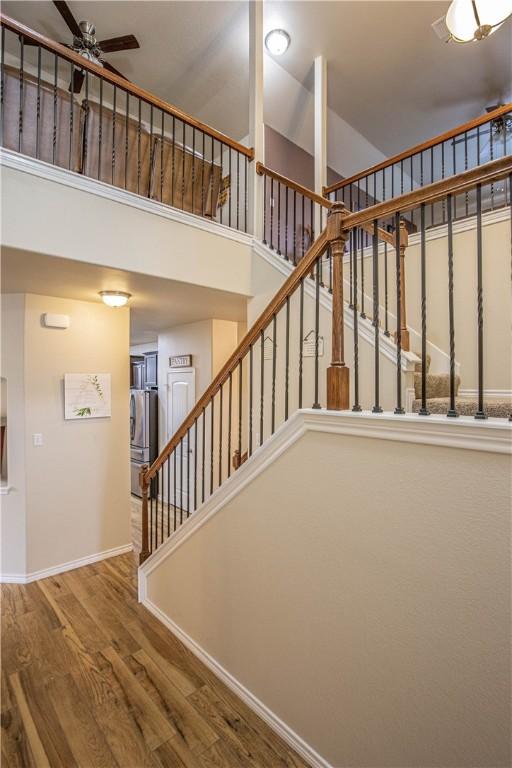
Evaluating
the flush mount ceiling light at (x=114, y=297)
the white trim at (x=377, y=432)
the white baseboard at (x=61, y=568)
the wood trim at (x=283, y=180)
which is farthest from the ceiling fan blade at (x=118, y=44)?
the white baseboard at (x=61, y=568)

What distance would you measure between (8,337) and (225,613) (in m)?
2.81

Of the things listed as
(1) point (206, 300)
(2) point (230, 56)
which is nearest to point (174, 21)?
(2) point (230, 56)

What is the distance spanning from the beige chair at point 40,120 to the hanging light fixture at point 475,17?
8.10 feet

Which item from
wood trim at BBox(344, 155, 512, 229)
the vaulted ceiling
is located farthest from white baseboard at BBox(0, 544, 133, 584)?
the vaulted ceiling

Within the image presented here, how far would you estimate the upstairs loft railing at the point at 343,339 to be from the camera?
4.01 ft

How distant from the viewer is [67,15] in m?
3.29

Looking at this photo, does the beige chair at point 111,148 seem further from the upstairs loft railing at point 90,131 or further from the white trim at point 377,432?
the white trim at point 377,432

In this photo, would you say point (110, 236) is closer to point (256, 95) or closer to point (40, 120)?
point (40, 120)

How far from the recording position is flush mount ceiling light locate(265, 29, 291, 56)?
3998 mm

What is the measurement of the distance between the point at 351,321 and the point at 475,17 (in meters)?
1.88

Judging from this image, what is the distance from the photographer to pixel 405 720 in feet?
4.33

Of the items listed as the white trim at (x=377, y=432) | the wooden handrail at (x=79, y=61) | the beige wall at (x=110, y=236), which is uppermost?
the wooden handrail at (x=79, y=61)

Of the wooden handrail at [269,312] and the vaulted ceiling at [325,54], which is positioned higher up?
the vaulted ceiling at [325,54]

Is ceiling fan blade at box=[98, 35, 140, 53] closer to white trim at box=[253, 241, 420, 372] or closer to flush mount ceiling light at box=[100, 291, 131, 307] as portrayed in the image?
white trim at box=[253, 241, 420, 372]
